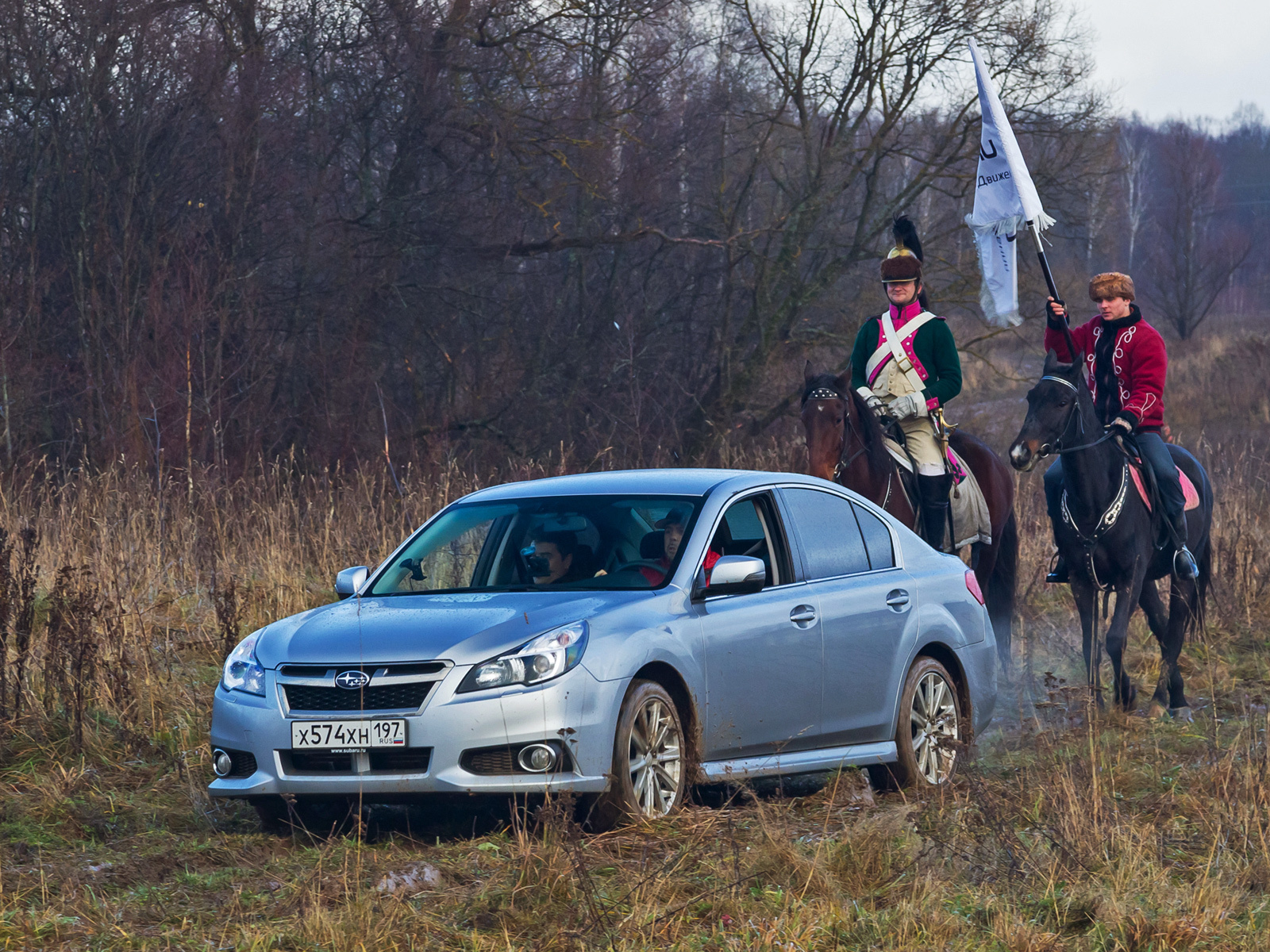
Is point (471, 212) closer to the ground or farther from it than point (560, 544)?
farther from it

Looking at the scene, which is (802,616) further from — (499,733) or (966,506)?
(966,506)

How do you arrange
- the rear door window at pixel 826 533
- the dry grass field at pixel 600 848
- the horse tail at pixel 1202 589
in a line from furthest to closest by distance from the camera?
the horse tail at pixel 1202 589
the rear door window at pixel 826 533
the dry grass field at pixel 600 848

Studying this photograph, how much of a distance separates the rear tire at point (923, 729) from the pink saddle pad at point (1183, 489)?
339 cm

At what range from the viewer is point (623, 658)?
6398mm

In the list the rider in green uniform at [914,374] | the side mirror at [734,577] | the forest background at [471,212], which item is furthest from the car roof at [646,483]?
the forest background at [471,212]

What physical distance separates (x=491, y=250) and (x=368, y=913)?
19670mm

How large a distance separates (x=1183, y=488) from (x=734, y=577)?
5.63 metres

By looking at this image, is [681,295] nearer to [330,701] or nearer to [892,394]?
[892,394]

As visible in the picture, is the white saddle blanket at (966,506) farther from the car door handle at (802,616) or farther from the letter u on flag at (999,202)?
the car door handle at (802,616)

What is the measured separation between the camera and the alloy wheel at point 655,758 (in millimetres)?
6504

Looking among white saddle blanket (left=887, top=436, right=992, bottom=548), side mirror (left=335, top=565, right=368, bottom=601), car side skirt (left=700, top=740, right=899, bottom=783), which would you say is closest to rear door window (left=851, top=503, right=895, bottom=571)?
car side skirt (left=700, top=740, right=899, bottom=783)

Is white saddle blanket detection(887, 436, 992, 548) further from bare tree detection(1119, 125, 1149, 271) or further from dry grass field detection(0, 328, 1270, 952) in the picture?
bare tree detection(1119, 125, 1149, 271)

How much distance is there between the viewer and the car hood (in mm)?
6320

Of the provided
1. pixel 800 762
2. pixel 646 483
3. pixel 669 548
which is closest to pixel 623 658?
pixel 669 548
